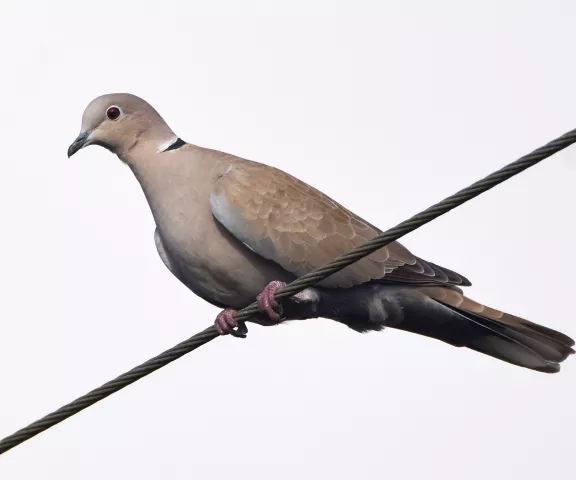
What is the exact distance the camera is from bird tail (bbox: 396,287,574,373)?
618 cm

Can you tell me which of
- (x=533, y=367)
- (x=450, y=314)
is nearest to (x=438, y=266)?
(x=450, y=314)

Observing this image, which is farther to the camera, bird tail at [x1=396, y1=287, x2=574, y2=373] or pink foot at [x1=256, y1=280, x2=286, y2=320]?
bird tail at [x1=396, y1=287, x2=574, y2=373]

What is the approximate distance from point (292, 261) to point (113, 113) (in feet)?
4.62

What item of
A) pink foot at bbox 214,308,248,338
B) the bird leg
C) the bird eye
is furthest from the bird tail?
the bird eye

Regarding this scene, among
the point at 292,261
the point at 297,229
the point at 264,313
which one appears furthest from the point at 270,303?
the point at 297,229

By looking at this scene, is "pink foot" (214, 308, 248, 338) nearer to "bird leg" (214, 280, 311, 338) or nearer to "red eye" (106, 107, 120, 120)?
"bird leg" (214, 280, 311, 338)

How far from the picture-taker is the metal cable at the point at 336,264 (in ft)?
13.5

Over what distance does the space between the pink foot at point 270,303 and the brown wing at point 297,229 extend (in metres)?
0.25

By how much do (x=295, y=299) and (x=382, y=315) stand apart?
0.50 m

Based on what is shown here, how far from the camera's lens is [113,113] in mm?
6781

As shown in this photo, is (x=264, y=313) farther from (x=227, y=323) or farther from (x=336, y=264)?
(x=336, y=264)

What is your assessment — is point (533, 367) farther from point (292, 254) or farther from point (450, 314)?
point (292, 254)

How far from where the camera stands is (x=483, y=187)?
13.9ft

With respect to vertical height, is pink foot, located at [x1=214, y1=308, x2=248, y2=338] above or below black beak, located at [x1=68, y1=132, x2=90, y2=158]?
below
